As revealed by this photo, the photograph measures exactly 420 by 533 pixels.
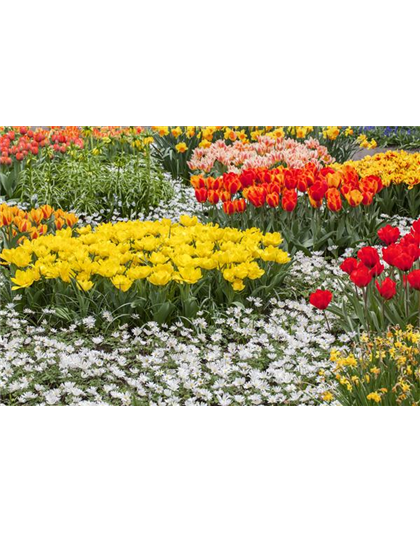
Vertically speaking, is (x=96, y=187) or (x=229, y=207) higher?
(x=96, y=187)

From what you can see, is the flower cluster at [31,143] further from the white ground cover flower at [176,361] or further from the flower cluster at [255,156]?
the white ground cover flower at [176,361]

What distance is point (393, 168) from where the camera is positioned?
5.92m

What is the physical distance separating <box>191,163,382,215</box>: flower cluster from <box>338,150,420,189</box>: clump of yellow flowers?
51 centimetres

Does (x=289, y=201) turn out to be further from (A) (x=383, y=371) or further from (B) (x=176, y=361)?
(A) (x=383, y=371)

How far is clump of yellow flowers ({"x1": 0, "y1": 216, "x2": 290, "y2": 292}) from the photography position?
389 cm

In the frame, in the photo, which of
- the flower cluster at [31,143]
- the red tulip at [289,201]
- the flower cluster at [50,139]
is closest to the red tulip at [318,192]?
the red tulip at [289,201]

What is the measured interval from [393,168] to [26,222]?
2.97 m

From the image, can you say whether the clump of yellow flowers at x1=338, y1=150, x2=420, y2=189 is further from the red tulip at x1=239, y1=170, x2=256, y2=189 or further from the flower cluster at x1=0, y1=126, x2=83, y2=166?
the flower cluster at x1=0, y1=126, x2=83, y2=166

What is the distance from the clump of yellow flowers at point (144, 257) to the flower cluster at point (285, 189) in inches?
18.1

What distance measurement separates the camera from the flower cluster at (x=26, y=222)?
15.1 ft

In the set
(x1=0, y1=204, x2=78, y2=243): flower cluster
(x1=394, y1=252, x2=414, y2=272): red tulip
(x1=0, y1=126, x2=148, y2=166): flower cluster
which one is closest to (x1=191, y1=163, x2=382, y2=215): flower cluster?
(x1=0, y1=204, x2=78, y2=243): flower cluster

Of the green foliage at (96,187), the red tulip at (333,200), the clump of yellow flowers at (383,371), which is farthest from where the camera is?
the green foliage at (96,187)

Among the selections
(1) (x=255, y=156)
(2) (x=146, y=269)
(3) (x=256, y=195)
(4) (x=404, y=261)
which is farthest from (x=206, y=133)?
(4) (x=404, y=261)

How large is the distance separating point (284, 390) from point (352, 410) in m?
0.40
